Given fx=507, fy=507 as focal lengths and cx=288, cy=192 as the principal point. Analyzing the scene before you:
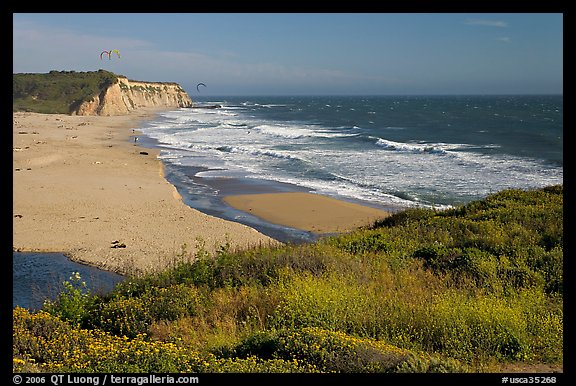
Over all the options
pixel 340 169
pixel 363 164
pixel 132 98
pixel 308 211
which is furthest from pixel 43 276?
pixel 132 98

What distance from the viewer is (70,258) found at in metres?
15.3

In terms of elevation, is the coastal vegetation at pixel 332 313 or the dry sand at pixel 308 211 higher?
the coastal vegetation at pixel 332 313

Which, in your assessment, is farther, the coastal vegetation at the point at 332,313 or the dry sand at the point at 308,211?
the dry sand at the point at 308,211

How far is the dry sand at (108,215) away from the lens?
51.8ft

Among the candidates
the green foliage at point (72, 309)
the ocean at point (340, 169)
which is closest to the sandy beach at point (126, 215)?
the ocean at point (340, 169)

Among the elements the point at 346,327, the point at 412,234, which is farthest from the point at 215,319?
the point at 412,234

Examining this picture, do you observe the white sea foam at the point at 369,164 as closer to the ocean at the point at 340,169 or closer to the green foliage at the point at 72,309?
the ocean at the point at 340,169

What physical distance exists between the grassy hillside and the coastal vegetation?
84685 millimetres

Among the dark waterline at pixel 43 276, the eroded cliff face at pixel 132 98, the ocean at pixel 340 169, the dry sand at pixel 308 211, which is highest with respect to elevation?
the eroded cliff face at pixel 132 98

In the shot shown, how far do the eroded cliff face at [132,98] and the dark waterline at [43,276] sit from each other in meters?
77.0

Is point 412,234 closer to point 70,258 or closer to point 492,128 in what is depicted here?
point 70,258

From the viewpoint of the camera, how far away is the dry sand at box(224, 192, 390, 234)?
19519 mm

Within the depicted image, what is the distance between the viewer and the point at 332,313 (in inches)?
250

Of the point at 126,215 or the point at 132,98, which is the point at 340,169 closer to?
the point at 126,215
